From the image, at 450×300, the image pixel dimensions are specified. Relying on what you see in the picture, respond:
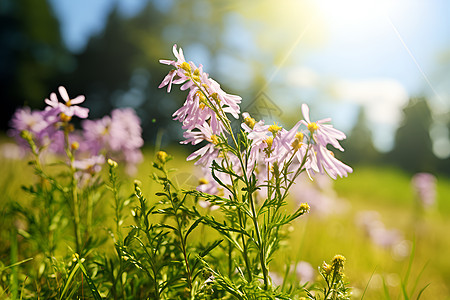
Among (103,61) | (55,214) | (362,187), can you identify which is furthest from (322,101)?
(55,214)

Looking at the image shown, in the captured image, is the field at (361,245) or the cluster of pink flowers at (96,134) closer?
the cluster of pink flowers at (96,134)

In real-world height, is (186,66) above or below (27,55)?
above

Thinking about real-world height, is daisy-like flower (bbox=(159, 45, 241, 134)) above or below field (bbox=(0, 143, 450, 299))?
above

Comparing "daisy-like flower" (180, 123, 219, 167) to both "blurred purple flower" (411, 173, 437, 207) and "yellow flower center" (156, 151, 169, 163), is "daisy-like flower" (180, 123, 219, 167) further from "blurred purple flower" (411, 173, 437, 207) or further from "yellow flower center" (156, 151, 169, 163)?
"blurred purple flower" (411, 173, 437, 207)

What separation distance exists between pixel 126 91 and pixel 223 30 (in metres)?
7.61

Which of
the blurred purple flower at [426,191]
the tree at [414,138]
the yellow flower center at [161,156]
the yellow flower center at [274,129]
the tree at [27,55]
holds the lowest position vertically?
the tree at [27,55]

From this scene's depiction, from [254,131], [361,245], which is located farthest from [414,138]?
[254,131]

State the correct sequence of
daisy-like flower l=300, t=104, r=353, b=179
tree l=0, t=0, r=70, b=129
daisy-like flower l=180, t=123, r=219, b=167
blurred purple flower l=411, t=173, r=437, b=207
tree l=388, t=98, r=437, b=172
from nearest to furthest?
daisy-like flower l=300, t=104, r=353, b=179
daisy-like flower l=180, t=123, r=219, b=167
blurred purple flower l=411, t=173, r=437, b=207
tree l=0, t=0, r=70, b=129
tree l=388, t=98, r=437, b=172

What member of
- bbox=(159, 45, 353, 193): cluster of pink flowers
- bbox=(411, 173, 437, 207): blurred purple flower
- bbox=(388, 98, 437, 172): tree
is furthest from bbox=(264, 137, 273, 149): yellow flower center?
bbox=(388, 98, 437, 172): tree

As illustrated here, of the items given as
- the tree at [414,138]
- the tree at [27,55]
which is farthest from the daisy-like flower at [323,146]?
the tree at [414,138]

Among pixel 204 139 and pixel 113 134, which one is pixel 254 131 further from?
pixel 113 134

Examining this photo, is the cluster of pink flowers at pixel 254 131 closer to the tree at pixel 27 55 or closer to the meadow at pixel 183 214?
the meadow at pixel 183 214

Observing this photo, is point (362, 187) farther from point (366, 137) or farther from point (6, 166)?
point (366, 137)

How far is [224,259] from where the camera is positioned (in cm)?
144
